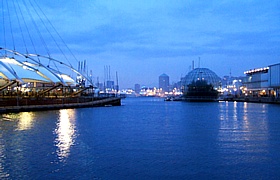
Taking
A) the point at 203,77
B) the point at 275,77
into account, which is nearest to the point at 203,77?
the point at 203,77

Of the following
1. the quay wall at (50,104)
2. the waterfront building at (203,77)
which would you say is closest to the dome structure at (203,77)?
the waterfront building at (203,77)

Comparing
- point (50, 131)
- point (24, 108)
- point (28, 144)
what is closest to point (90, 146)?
point (28, 144)

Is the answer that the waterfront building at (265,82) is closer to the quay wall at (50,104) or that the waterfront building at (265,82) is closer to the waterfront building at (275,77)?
the waterfront building at (275,77)

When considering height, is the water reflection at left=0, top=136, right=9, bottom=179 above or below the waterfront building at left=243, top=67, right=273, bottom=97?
below

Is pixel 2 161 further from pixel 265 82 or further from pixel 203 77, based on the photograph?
pixel 203 77

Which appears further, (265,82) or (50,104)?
(265,82)

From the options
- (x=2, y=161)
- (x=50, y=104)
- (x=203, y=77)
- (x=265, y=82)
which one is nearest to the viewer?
(x=2, y=161)

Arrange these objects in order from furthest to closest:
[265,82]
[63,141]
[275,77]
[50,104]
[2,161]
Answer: [265,82] < [275,77] < [50,104] < [63,141] < [2,161]

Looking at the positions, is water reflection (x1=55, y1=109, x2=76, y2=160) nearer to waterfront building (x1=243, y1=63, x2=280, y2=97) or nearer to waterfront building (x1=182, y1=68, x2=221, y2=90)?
waterfront building (x1=243, y1=63, x2=280, y2=97)

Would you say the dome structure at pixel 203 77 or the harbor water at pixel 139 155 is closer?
the harbor water at pixel 139 155

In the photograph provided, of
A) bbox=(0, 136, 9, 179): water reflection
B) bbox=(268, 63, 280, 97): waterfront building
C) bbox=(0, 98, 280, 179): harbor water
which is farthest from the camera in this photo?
bbox=(268, 63, 280, 97): waterfront building

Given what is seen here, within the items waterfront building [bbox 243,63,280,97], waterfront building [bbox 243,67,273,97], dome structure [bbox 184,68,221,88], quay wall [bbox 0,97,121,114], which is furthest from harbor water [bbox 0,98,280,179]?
dome structure [bbox 184,68,221,88]

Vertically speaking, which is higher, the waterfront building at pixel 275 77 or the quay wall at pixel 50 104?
the waterfront building at pixel 275 77

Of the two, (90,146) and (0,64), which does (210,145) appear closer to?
(90,146)
